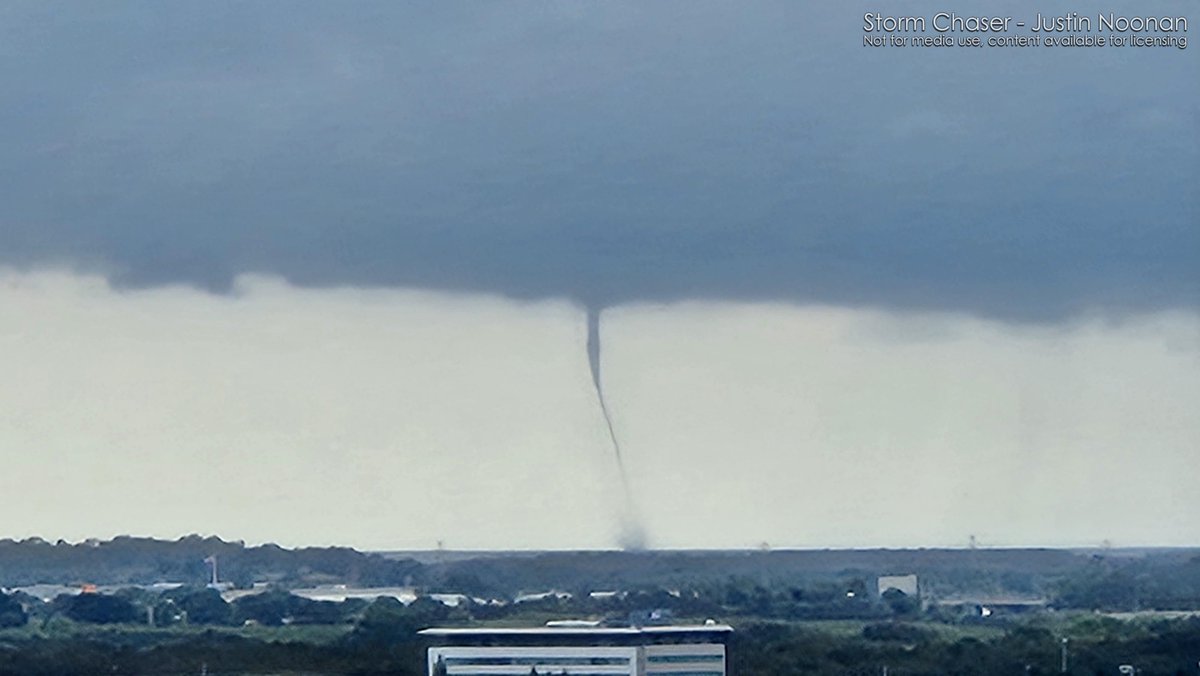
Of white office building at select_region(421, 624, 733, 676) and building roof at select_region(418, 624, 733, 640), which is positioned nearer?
white office building at select_region(421, 624, 733, 676)

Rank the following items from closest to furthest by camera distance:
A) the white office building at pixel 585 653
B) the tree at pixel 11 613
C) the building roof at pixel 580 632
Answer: the white office building at pixel 585 653 → the building roof at pixel 580 632 → the tree at pixel 11 613

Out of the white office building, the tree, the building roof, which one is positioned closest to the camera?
the white office building

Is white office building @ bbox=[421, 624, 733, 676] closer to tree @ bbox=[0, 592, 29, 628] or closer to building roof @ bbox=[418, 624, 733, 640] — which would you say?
building roof @ bbox=[418, 624, 733, 640]

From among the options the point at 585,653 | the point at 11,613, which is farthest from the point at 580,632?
the point at 11,613

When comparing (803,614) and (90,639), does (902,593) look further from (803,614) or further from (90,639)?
(90,639)

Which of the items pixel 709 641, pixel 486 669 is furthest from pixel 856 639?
pixel 486 669

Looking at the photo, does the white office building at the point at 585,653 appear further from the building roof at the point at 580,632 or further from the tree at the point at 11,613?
the tree at the point at 11,613

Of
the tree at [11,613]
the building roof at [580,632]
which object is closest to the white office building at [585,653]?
the building roof at [580,632]

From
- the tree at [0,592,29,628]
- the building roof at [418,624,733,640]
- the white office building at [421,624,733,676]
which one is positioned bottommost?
the white office building at [421,624,733,676]

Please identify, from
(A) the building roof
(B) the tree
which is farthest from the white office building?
(B) the tree
